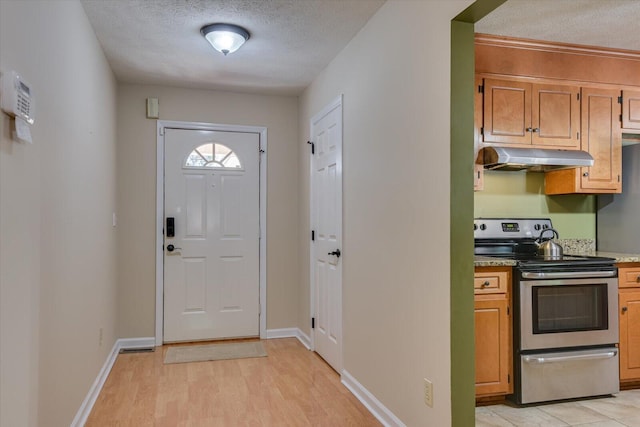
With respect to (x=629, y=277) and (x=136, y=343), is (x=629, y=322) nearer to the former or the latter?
(x=629, y=277)

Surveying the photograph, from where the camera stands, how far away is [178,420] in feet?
8.97

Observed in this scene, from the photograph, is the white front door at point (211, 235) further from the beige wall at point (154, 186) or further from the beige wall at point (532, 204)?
the beige wall at point (532, 204)

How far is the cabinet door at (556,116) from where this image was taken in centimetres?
328

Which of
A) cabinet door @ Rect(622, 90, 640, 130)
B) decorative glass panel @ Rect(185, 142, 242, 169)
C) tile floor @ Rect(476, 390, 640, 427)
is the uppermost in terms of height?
cabinet door @ Rect(622, 90, 640, 130)

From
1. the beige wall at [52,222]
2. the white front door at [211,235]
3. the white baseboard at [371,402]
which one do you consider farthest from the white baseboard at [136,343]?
the white baseboard at [371,402]

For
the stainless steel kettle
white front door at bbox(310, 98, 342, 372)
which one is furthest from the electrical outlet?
the stainless steel kettle

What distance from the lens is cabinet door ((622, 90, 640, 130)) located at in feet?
11.4

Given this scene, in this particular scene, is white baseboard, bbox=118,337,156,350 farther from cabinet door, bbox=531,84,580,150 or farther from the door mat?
cabinet door, bbox=531,84,580,150

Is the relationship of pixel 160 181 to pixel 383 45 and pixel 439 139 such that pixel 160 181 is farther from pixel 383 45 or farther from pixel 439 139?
pixel 439 139

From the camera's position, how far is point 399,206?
2.57 metres

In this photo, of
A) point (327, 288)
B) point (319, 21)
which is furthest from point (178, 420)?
point (319, 21)

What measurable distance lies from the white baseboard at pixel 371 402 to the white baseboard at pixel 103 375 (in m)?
1.72

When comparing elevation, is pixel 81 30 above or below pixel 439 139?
above

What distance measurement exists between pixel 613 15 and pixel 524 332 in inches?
80.9
